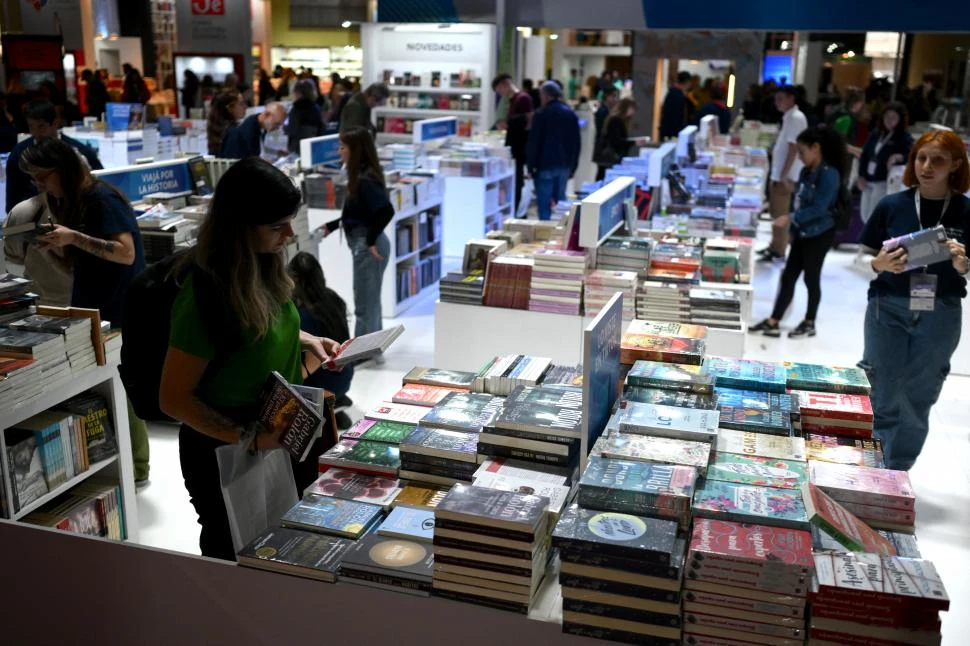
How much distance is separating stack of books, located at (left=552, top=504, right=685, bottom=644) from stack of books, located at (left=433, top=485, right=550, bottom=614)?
0.27ft

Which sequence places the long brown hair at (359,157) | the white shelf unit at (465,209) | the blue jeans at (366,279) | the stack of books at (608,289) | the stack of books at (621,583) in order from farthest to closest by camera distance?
the white shelf unit at (465,209) < the blue jeans at (366,279) < the long brown hair at (359,157) < the stack of books at (608,289) < the stack of books at (621,583)

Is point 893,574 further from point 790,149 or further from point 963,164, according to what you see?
point 790,149

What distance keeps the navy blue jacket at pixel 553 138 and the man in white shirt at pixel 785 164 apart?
2.16m

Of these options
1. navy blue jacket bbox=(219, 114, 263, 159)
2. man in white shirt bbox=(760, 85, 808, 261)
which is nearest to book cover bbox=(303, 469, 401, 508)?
navy blue jacket bbox=(219, 114, 263, 159)

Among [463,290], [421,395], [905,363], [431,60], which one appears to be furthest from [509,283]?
[431,60]

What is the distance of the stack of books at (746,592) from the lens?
5.86ft

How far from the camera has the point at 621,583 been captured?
1847 mm

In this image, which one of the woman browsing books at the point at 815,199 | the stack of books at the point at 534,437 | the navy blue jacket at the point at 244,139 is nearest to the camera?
the stack of books at the point at 534,437

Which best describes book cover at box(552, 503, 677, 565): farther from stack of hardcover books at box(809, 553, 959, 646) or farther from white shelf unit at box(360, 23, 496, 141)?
white shelf unit at box(360, 23, 496, 141)

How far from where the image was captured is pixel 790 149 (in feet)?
31.7

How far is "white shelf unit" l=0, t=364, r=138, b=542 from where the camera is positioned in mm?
3105

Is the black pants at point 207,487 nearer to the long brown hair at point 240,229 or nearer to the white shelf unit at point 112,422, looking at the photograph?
the long brown hair at point 240,229

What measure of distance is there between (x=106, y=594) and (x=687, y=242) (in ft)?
14.8

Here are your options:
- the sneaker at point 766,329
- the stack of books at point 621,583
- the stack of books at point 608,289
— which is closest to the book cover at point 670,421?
the stack of books at point 621,583
